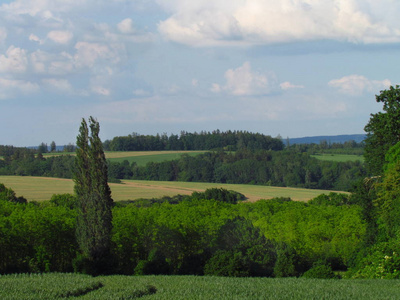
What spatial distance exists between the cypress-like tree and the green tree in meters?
17.2

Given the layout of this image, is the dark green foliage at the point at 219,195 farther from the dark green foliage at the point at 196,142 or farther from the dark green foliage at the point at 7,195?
the dark green foliage at the point at 196,142

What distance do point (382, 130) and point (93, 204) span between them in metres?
17.9

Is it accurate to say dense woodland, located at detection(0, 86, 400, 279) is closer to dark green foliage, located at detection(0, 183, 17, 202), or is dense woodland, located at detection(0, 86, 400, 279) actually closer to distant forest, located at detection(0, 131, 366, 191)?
dark green foliage, located at detection(0, 183, 17, 202)

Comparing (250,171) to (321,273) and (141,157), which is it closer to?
(141,157)

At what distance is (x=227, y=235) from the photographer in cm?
3684

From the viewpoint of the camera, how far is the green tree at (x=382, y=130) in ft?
105

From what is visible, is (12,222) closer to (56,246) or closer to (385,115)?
(56,246)

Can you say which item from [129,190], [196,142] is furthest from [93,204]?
[196,142]

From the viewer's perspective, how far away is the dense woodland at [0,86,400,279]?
27.7m

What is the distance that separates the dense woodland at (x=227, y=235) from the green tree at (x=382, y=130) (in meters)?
0.07

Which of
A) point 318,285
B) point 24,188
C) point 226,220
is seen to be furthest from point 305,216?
point 24,188

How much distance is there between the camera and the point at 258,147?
15588cm

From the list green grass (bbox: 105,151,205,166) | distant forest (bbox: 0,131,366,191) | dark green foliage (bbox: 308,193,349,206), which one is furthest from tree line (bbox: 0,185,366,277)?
green grass (bbox: 105,151,205,166)

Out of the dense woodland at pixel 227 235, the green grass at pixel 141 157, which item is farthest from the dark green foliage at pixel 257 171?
the dense woodland at pixel 227 235
